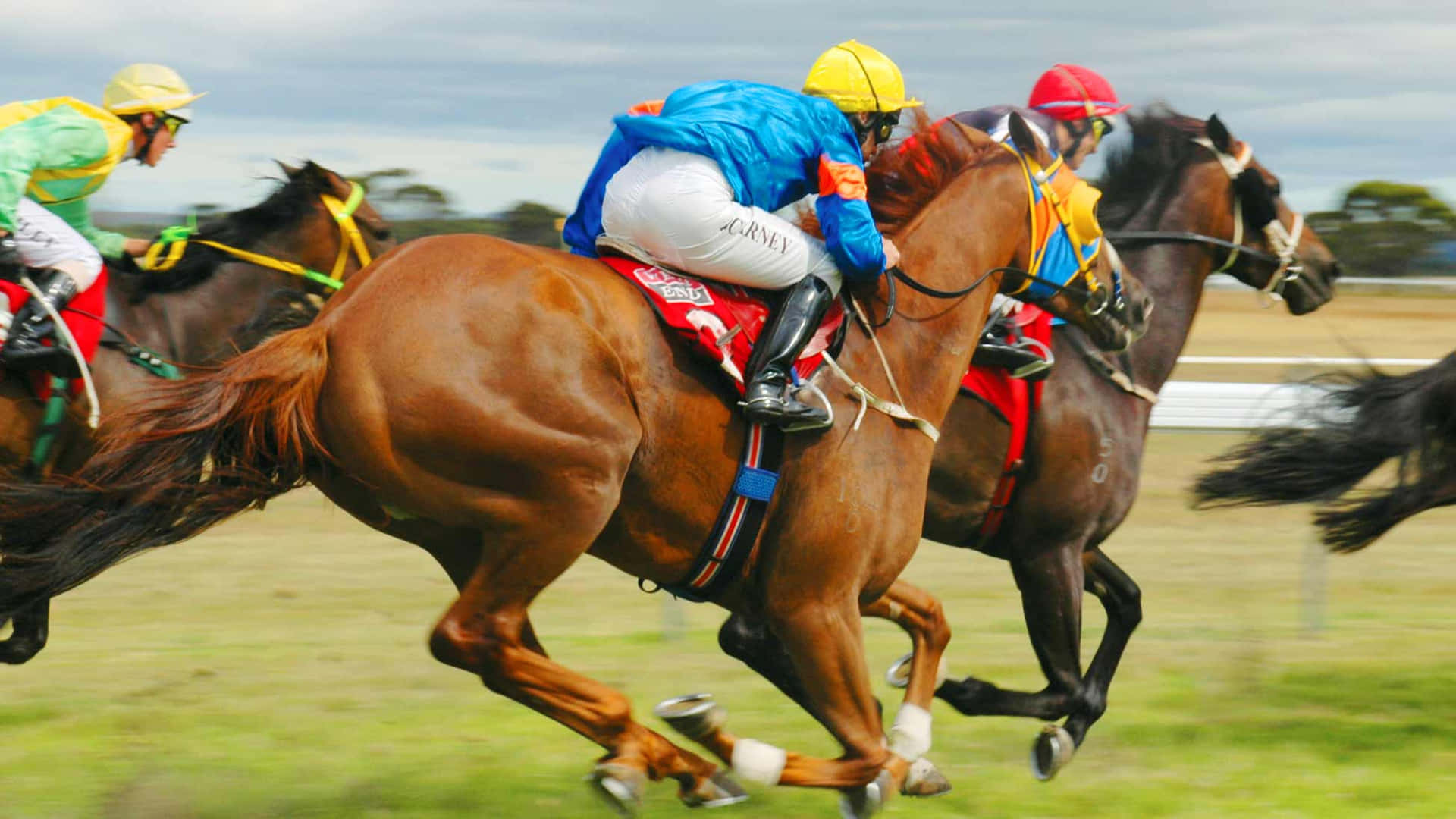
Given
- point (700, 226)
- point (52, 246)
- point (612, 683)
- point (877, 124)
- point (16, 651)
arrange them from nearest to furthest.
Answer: point (700, 226) → point (877, 124) → point (16, 651) → point (52, 246) → point (612, 683)

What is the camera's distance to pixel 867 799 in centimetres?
397

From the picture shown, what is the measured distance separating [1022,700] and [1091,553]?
0.67 meters

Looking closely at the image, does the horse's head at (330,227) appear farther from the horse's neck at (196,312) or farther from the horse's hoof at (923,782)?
the horse's hoof at (923,782)

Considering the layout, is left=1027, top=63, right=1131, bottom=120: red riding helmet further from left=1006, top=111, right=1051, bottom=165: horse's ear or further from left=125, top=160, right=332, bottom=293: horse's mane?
left=125, top=160, right=332, bottom=293: horse's mane

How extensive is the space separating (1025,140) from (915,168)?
303mm

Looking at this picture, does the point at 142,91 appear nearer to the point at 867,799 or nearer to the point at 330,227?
the point at 330,227

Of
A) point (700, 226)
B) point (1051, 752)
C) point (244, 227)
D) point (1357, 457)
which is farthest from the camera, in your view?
point (244, 227)

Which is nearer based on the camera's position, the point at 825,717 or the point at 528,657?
the point at 528,657

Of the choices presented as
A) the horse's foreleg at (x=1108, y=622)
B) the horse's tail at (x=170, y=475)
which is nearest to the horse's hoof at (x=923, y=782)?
the horse's foreleg at (x=1108, y=622)

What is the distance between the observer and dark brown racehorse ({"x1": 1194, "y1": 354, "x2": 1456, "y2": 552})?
5.45 m

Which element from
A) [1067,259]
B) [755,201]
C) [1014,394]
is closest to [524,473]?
[755,201]

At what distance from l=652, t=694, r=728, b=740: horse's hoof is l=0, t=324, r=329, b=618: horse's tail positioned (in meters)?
1.00

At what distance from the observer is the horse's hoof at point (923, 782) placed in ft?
14.8

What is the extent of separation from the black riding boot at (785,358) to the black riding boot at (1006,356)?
39.6 inches
